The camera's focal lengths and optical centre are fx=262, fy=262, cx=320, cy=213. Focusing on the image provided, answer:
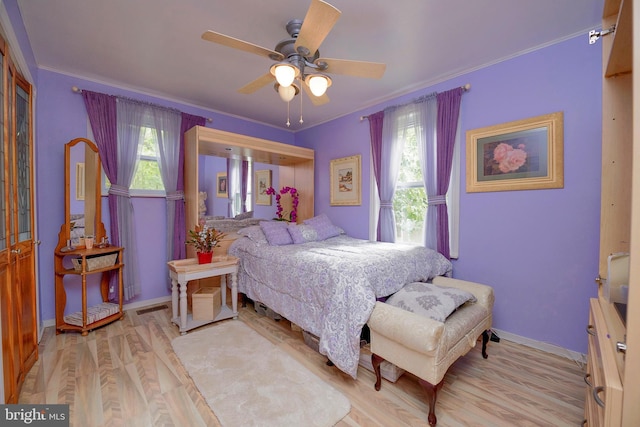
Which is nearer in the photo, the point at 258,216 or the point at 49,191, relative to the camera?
the point at 49,191

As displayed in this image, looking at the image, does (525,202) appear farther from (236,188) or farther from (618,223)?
(236,188)

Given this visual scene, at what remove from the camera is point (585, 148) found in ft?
6.98

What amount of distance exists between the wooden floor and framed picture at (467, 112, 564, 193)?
1515 mm

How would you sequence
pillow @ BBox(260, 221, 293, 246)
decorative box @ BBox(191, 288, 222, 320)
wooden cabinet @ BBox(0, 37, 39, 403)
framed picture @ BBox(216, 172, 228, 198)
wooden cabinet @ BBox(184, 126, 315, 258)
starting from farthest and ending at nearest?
framed picture @ BBox(216, 172, 228, 198)
wooden cabinet @ BBox(184, 126, 315, 258)
pillow @ BBox(260, 221, 293, 246)
decorative box @ BBox(191, 288, 222, 320)
wooden cabinet @ BBox(0, 37, 39, 403)

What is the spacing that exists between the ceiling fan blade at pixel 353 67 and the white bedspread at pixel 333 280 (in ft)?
4.74

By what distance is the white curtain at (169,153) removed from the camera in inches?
128

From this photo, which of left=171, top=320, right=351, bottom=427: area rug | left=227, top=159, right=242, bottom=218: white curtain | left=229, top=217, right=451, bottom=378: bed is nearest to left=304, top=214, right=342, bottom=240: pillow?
left=229, top=217, right=451, bottom=378: bed

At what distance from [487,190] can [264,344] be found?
260 centimetres

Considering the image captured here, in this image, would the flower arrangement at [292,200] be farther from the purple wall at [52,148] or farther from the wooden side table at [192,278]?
the purple wall at [52,148]

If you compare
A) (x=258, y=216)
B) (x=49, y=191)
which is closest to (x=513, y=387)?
(x=258, y=216)

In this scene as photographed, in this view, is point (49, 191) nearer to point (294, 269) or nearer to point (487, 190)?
point (294, 269)

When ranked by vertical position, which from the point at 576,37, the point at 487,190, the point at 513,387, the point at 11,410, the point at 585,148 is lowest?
the point at 513,387

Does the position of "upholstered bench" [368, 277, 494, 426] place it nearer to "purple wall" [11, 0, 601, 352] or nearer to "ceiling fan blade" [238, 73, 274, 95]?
"purple wall" [11, 0, 601, 352]

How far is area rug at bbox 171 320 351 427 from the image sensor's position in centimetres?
157
